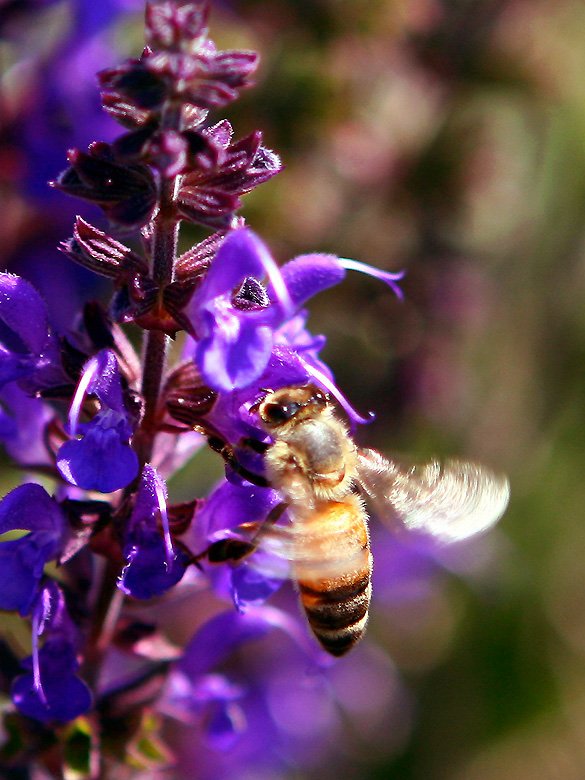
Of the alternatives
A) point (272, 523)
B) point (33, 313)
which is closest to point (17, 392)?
point (33, 313)

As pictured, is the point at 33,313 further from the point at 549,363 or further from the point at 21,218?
the point at 549,363

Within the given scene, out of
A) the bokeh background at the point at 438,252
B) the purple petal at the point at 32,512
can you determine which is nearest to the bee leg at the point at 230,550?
the purple petal at the point at 32,512

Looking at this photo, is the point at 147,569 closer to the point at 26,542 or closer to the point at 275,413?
the point at 26,542

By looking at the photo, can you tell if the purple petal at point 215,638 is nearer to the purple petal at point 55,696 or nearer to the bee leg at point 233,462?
the purple petal at point 55,696

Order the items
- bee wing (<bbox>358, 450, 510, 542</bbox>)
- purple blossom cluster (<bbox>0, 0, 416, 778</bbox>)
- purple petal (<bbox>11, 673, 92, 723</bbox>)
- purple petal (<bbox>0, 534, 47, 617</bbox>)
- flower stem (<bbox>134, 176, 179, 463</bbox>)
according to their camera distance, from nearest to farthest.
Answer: purple blossom cluster (<bbox>0, 0, 416, 778</bbox>)
flower stem (<bbox>134, 176, 179, 463</bbox>)
purple petal (<bbox>0, 534, 47, 617</bbox>)
purple petal (<bbox>11, 673, 92, 723</bbox>)
bee wing (<bbox>358, 450, 510, 542</bbox>)

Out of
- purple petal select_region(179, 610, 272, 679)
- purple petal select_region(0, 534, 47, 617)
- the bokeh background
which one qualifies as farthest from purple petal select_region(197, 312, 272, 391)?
the bokeh background

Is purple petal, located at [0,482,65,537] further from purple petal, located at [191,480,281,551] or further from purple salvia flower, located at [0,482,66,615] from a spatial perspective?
purple petal, located at [191,480,281,551]
